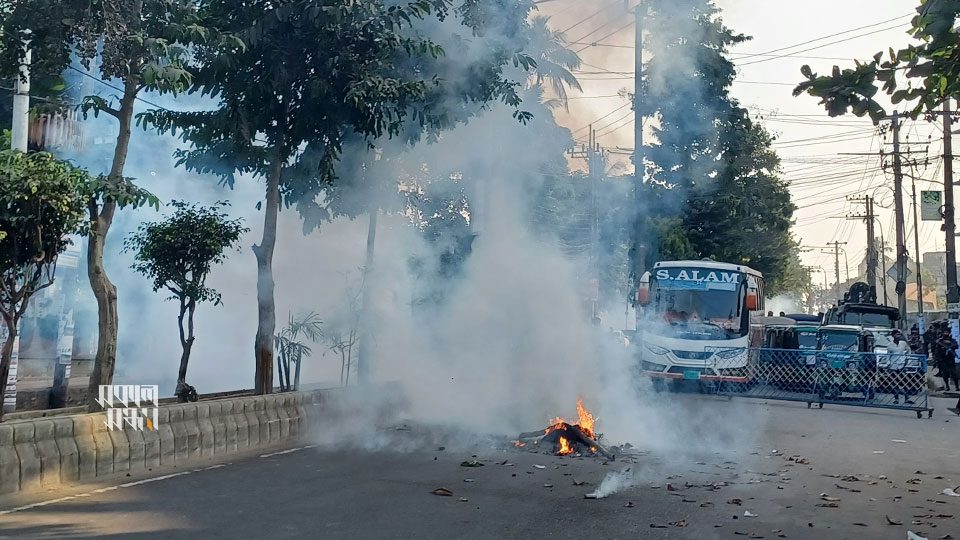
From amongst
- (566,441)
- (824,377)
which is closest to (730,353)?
(824,377)

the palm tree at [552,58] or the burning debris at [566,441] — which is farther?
the palm tree at [552,58]

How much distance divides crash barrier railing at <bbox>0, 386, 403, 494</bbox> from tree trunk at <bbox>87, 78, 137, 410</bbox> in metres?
0.96

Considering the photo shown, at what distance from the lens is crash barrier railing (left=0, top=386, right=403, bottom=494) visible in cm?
764

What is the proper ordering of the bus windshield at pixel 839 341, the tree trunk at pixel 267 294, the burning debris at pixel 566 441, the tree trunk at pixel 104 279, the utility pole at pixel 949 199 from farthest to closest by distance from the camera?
the utility pole at pixel 949 199
the bus windshield at pixel 839 341
the tree trunk at pixel 267 294
the burning debris at pixel 566 441
the tree trunk at pixel 104 279

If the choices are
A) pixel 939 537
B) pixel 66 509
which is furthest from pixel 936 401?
pixel 66 509

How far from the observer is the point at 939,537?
6.56 m

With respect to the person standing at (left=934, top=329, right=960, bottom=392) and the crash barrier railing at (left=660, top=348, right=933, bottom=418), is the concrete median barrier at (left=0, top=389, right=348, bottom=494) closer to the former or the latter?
the crash barrier railing at (left=660, top=348, right=933, bottom=418)

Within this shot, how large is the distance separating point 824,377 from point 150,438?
1340 centimetres

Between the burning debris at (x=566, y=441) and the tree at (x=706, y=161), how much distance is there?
62.5 ft

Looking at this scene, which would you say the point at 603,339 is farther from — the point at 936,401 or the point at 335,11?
the point at 936,401

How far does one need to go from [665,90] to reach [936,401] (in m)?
13.6

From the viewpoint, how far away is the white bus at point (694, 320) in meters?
20.2

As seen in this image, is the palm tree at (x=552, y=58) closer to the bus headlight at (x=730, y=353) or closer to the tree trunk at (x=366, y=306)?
the tree trunk at (x=366, y=306)

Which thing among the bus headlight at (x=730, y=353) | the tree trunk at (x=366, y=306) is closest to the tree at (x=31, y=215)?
the tree trunk at (x=366, y=306)
